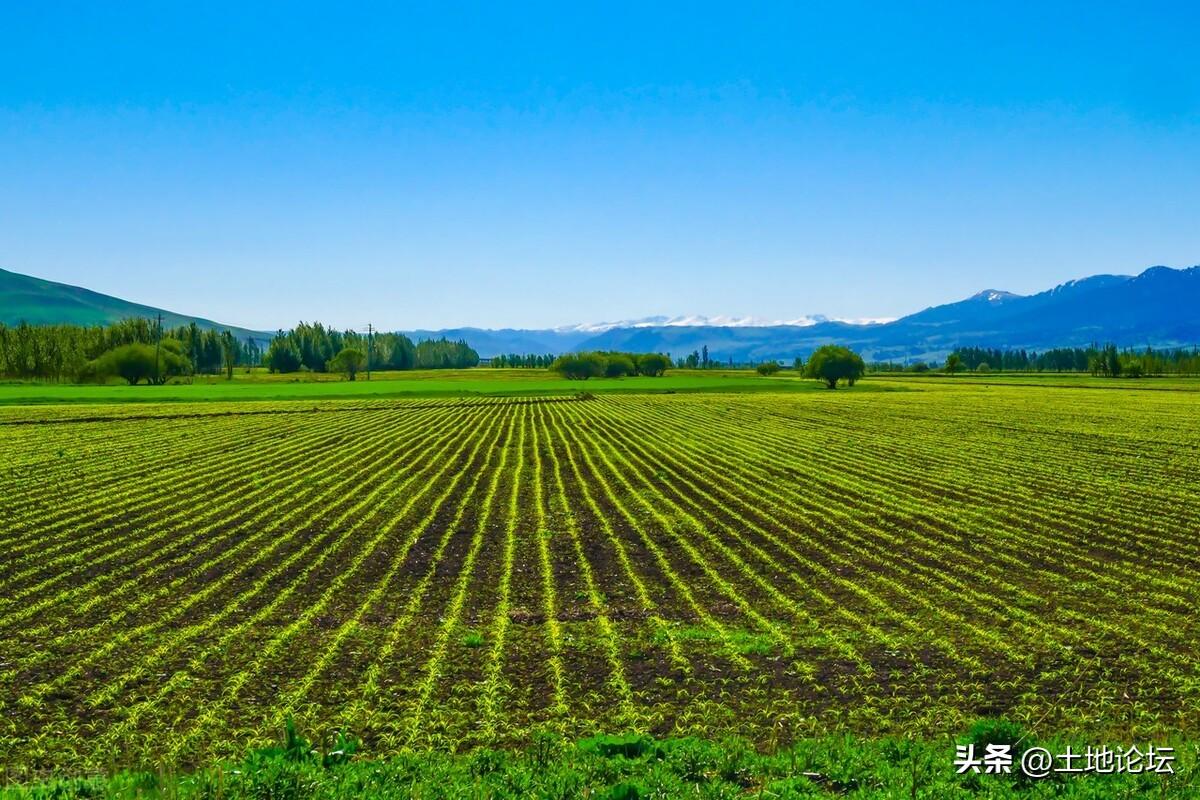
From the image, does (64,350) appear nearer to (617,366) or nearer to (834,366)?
(617,366)

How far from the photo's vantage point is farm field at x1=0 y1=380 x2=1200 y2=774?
10.2m

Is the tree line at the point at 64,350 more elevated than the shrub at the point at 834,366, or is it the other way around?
the tree line at the point at 64,350

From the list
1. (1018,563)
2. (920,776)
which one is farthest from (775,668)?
(1018,563)

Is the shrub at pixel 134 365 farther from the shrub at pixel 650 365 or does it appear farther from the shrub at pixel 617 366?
the shrub at pixel 650 365

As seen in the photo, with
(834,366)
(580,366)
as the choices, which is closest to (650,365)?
(580,366)

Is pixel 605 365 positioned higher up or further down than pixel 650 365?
higher up

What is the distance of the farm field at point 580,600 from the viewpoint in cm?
1016

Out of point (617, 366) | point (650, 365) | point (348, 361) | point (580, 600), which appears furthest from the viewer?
point (650, 365)

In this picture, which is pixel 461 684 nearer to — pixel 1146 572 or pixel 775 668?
pixel 775 668

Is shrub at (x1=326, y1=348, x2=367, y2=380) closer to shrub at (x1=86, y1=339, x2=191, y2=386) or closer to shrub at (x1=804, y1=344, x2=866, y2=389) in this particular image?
shrub at (x1=86, y1=339, x2=191, y2=386)

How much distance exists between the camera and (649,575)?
1744 centimetres

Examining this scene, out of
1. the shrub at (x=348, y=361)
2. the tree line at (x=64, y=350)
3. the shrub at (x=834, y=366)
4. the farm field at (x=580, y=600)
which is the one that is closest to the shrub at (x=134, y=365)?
the tree line at (x=64, y=350)

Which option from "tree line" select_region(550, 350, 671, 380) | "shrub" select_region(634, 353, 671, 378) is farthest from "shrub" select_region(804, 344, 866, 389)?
"shrub" select_region(634, 353, 671, 378)

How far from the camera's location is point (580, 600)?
1551cm
